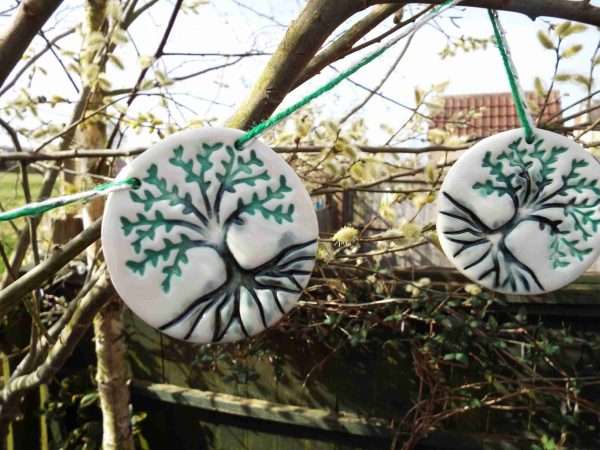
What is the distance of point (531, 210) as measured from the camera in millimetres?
727

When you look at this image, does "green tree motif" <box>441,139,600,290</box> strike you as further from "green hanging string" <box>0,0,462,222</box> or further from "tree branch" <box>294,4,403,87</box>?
"tree branch" <box>294,4,403,87</box>

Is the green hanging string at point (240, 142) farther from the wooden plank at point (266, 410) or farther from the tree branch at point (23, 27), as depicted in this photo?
the wooden plank at point (266, 410)

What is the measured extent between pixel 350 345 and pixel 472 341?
44cm

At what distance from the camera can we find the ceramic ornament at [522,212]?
71 cm

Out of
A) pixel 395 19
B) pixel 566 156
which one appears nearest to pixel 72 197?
pixel 566 156

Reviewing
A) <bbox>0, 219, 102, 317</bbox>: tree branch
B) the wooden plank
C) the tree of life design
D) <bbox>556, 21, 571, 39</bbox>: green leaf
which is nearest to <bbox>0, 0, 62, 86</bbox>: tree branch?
<bbox>0, 219, 102, 317</bbox>: tree branch

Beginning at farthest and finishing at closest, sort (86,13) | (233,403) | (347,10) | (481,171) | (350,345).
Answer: (233,403) → (350,345) → (86,13) → (347,10) → (481,171)

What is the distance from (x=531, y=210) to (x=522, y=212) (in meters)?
0.01

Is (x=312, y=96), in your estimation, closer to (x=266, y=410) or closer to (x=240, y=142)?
(x=240, y=142)

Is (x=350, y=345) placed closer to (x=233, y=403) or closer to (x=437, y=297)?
(x=437, y=297)

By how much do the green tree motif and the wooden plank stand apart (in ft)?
4.87

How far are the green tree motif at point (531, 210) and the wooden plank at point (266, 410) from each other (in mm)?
1484

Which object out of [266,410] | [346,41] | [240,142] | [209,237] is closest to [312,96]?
[240,142]

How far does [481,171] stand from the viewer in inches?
27.7
